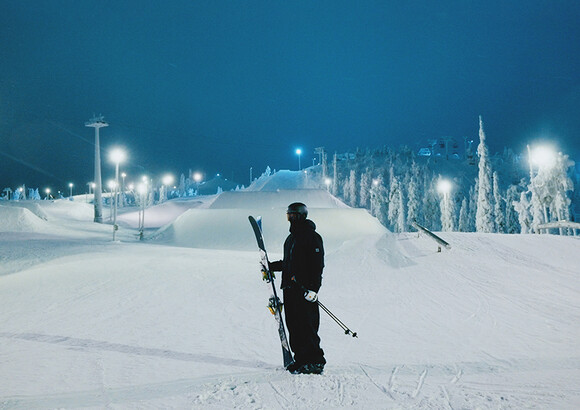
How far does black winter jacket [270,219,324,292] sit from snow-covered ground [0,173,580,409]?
124 cm

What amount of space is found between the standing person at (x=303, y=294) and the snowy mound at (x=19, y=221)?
35867mm

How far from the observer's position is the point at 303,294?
502cm

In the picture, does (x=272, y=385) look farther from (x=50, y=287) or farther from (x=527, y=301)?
(x=50, y=287)

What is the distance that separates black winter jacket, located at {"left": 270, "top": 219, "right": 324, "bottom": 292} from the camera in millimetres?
4980

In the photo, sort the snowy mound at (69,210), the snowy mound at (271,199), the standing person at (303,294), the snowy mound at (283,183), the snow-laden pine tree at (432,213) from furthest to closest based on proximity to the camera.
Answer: the snow-laden pine tree at (432,213)
the snowy mound at (283,183)
the snowy mound at (69,210)
the snowy mound at (271,199)
the standing person at (303,294)

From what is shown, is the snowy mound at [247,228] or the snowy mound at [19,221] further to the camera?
the snowy mound at [19,221]

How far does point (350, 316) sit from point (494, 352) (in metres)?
3.19

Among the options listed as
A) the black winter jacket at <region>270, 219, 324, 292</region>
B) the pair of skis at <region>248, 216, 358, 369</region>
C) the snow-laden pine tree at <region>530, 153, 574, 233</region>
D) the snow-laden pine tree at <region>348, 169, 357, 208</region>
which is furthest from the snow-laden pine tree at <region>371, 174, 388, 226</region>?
the black winter jacket at <region>270, 219, 324, 292</region>

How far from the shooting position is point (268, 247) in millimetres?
27203

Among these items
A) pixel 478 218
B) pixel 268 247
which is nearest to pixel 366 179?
pixel 478 218

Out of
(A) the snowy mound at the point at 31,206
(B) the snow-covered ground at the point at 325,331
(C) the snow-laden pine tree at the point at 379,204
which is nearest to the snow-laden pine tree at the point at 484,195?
(B) the snow-covered ground at the point at 325,331

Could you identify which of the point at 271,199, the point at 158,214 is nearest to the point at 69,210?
the point at 158,214

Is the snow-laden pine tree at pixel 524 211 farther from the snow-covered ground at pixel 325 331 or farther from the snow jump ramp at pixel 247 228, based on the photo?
the snow-covered ground at pixel 325 331

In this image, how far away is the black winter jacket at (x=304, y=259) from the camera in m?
4.98
